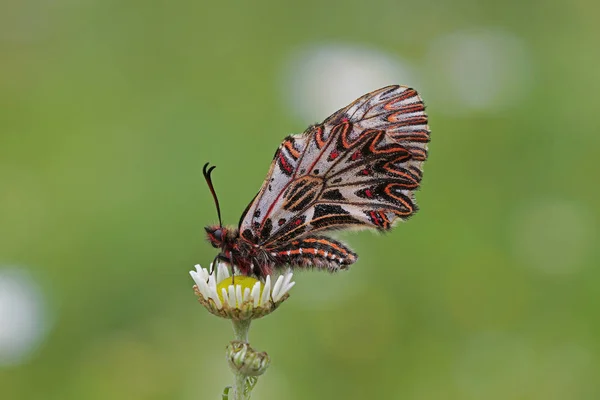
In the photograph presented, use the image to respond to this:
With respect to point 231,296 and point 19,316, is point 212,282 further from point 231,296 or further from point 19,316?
point 19,316

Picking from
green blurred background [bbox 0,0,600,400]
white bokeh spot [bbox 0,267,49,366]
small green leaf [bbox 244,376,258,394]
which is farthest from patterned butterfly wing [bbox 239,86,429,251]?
white bokeh spot [bbox 0,267,49,366]

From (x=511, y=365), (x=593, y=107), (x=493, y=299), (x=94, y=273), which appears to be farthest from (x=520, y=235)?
(x=94, y=273)

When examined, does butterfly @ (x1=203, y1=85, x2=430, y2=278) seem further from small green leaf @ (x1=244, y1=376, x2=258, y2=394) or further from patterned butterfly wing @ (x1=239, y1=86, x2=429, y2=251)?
small green leaf @ (x1=244, y1=376, x2=258, y2=394)

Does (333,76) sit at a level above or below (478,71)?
above

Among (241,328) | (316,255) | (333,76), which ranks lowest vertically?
(241,328)

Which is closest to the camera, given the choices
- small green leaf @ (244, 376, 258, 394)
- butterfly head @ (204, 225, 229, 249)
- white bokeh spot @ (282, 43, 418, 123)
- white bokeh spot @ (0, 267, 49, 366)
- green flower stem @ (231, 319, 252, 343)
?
small green leaf @ (244, 376, 258, 394)

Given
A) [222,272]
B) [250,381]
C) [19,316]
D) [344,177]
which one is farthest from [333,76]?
[250,381]

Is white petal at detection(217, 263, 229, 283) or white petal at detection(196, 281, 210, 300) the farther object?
white petal at detection(217, 263, 229, 283)
